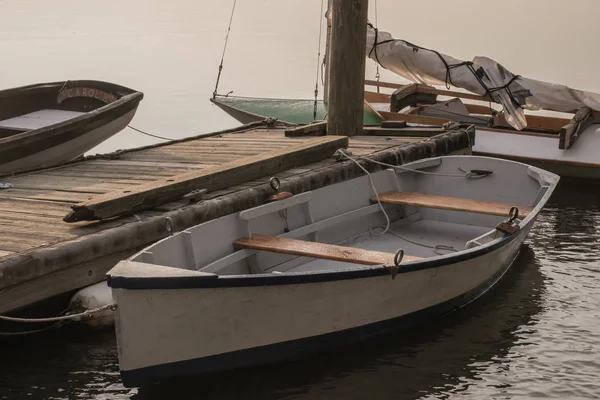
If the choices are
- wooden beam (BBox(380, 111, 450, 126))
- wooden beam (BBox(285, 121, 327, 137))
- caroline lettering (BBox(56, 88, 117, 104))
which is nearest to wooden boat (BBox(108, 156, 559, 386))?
wooden beam (BBox(285, 121, 327, 137))

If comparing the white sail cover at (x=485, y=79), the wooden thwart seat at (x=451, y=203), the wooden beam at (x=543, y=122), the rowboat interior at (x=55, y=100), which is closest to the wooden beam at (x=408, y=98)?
the white sail cover at (x=485, y=79)

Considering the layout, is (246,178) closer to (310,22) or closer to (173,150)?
(173,150)

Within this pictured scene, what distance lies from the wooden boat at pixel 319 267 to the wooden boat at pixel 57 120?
3.43 m

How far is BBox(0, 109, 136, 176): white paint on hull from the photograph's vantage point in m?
10.7

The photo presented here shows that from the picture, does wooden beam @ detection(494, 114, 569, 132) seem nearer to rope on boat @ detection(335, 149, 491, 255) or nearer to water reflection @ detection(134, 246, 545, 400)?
rope on boat @ detection(335, 149, 491, 255)

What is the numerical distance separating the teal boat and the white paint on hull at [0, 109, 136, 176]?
442 centimetres

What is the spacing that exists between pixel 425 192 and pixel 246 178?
252 centimetres

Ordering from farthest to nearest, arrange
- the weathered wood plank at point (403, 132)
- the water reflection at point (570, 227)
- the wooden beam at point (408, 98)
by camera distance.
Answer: the wooden beam at point (408, 98) < the weathered wood plank at point (403, 132) < the water reflection at point (570, 227)

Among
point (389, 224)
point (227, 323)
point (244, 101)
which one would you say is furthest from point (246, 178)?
point (244, 101)

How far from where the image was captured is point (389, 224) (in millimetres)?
10180

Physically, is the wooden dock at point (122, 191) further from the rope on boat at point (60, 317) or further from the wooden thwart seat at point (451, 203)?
the wooden thwart seat at point (451, 203)

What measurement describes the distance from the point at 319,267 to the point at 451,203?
1745 mm

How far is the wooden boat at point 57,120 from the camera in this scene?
A: 35.4 feet

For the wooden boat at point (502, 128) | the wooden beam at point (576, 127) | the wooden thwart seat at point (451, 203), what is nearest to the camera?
the wooden thwart seat at point (451, 203)
